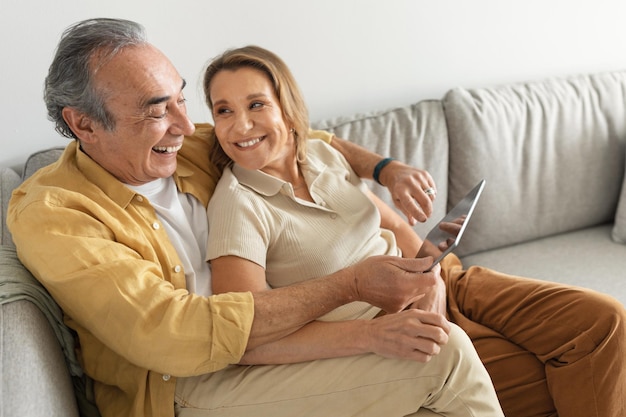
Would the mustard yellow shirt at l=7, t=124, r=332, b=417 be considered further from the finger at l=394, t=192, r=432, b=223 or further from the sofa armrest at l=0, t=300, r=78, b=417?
the finger at l=394, t=192, r=432, b=223

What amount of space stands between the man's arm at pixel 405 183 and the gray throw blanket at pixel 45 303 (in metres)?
0.84

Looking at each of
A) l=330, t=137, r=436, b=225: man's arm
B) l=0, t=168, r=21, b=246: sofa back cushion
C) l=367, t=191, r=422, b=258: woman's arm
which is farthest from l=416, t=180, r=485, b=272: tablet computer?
l=0, t=168, r=21, b=246: sofa back cushion

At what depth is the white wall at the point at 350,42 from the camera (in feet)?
6.29

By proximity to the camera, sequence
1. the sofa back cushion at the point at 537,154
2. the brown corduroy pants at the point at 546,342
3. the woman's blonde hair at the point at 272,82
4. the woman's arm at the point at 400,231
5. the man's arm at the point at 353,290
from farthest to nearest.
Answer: the sofa back cushion at the point at 537,154, the woman's arm at the point at 400,231, the woman's blonde hair at the point at 272,82, the brown corduroy pants at the point at 546,342, the man's arm at the point at 353,290

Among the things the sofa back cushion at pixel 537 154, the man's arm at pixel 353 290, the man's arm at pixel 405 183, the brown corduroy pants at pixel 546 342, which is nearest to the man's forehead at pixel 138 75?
the man's arm at pixel 353 290

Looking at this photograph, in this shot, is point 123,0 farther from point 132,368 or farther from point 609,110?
point 609,110

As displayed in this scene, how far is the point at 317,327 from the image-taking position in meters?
1.47

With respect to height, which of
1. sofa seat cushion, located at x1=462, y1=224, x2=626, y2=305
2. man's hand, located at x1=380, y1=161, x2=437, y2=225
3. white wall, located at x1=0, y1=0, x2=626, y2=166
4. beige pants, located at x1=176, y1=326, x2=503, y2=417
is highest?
white wall, located at x1=0, y1=0, x2=626, y2=166

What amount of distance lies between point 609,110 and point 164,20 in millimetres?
1550

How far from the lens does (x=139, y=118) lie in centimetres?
152

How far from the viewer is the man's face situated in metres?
1.49

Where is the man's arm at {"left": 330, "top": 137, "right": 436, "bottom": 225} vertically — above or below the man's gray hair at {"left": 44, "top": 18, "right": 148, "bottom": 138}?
below

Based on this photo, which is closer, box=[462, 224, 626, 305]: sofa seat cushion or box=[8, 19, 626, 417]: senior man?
box=[8, 19, 626, 417]: senior man

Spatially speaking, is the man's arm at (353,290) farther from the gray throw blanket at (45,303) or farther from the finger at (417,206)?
the gray throw blanket at (45,303)
